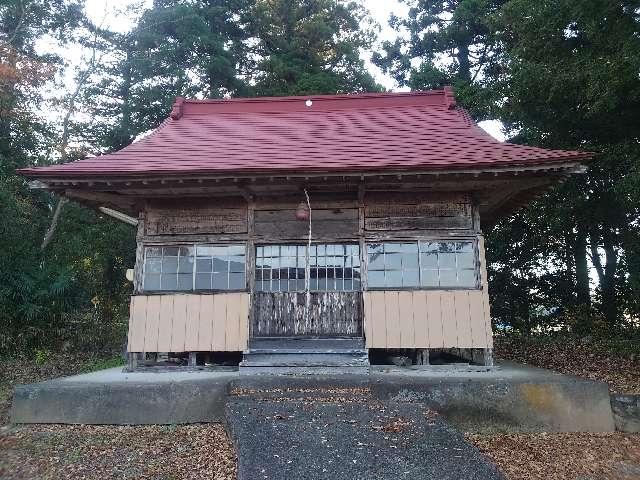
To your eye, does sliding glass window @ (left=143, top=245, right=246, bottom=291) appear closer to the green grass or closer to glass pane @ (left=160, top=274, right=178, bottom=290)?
glass pane @ (left=160, top=274, right=178, bottom=290)

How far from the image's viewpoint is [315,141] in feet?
27.6

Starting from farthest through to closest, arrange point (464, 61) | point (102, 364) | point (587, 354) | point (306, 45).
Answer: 1. point (306, 45)
2. point (464, 61)
3. point (587, 354)
4. point (102, 364)

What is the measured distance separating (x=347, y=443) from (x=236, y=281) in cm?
382

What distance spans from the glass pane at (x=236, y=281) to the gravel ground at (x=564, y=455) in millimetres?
4024

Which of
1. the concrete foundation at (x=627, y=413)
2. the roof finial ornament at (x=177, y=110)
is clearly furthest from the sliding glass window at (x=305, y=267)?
the roof finial ornament at (x=177, y=110)

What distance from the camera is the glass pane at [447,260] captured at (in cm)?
732

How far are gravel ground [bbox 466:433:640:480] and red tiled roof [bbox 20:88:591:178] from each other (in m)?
3.55

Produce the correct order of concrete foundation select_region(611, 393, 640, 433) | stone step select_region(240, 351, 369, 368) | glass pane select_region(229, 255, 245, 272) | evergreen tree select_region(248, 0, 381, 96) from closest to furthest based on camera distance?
1. concrete foundation select_region(611, 393, 640, 433)
2. stone step select_region(240, 351, 369, 368)
3. glass pane select_region(229, 255, 245, 272)
4. evergreen tree select_region(248, 0, 381, 96)

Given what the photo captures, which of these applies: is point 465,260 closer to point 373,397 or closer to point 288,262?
point 373,397

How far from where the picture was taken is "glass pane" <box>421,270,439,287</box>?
7254mm

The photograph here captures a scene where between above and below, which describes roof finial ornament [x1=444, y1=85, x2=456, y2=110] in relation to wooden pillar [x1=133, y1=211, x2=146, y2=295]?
above

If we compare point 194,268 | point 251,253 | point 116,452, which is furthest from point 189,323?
point 116,452

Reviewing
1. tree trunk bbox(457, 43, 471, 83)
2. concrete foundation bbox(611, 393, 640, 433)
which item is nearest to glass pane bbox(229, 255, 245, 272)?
concrete foundation bbox(611, 393, 640, 433)

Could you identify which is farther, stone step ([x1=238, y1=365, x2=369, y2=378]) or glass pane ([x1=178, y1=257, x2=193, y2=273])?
glass pane ([x1=178, y1=257, x2=193, y2=273])
